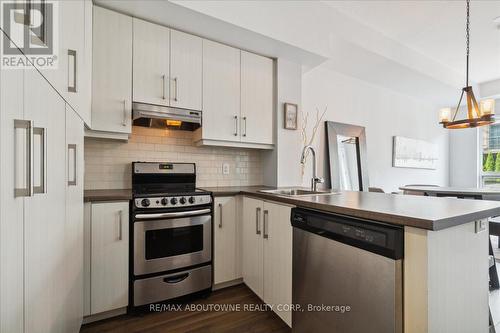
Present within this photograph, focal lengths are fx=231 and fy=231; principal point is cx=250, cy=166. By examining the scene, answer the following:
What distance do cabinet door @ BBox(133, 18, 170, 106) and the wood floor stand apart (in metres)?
1.75

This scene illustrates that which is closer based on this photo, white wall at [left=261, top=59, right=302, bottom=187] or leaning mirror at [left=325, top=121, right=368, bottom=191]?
white wall at [left=261, top=59, right=302, bottom=187]

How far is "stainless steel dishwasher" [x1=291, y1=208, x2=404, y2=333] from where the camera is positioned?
934 mm

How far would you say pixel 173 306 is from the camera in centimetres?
192

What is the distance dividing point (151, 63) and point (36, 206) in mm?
1576

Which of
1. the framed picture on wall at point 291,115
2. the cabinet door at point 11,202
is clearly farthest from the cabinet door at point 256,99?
the cabinet door at point 11,202

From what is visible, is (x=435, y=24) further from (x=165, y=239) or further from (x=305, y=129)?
(x=165, y=239)

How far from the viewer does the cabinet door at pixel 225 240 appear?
2.13 m

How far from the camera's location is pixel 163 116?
2.03m

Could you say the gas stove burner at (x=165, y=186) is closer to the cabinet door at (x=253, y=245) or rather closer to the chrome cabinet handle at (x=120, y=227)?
the chrome cabinet handle at (x=120, y=227)

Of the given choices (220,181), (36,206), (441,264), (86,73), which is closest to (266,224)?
(220,181)

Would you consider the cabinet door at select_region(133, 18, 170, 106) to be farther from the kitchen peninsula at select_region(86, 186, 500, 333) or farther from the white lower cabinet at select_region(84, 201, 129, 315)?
the kitchen peninsula at select_region(86, 186, 500, 333)

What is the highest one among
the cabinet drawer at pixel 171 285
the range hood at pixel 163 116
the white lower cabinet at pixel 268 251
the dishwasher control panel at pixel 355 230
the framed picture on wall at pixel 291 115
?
the framed picture on wall at pixel 291 115

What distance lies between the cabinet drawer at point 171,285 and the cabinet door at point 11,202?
3.57ft

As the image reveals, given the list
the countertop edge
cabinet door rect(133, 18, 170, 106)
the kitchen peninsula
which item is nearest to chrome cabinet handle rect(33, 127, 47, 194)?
the countertop edge
